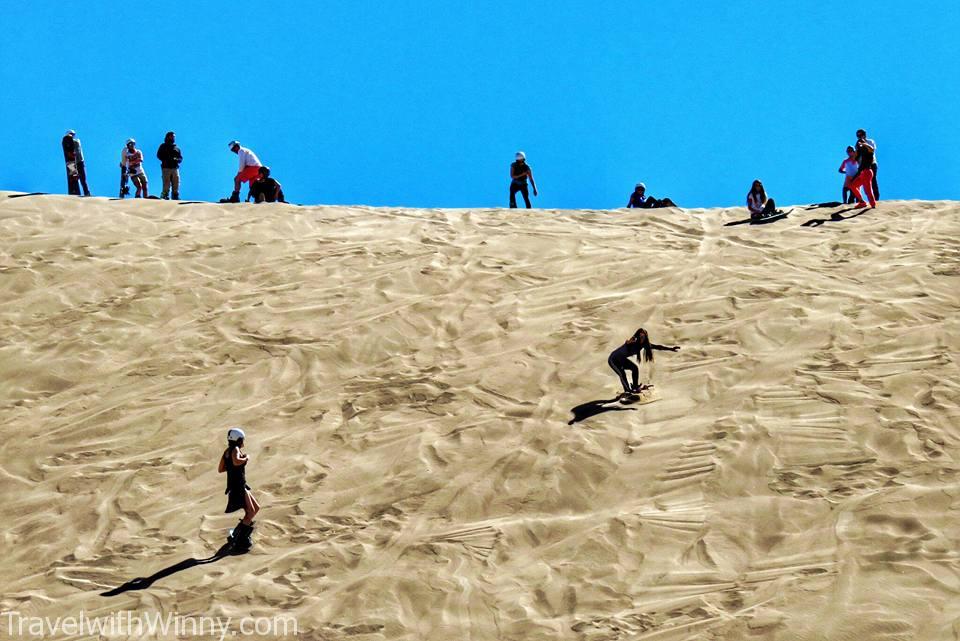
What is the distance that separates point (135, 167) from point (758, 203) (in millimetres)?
11316

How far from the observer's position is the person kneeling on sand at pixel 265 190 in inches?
993

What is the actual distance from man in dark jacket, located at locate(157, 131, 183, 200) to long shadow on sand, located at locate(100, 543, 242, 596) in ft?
40.0

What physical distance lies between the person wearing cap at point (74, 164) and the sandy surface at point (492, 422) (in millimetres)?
2009

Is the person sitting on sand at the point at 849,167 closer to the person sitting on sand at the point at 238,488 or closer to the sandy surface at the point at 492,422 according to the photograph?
the sandy surface at the point at 492,422

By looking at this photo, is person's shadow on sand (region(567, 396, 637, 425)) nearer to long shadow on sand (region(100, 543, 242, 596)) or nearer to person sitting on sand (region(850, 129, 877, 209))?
long shadow on sand (region(100, 543, 242, 596))

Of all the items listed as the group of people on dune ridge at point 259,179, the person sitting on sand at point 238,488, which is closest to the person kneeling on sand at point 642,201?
the group of people on dune ridge at point 259,179

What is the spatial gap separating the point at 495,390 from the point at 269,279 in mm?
5415

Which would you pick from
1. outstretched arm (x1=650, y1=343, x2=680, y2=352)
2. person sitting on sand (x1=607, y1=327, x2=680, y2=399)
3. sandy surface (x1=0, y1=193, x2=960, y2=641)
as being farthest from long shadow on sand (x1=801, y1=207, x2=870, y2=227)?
person sitting on sand (x1=607, y1=327, x2=680, y2=399)

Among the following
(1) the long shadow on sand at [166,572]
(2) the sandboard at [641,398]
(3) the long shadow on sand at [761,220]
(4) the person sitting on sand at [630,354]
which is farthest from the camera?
(3) the long shadow on sand at [761,220]

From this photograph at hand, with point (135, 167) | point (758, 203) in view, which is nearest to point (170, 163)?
point (135, 167)

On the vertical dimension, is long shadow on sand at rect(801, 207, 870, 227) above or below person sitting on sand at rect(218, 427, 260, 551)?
above

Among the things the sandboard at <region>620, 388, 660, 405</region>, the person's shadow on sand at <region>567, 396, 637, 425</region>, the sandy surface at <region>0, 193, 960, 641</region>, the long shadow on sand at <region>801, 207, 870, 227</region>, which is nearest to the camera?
the sandy surface at <region>0, 193, 960, 641</region>

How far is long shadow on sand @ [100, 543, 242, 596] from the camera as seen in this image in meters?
13.4

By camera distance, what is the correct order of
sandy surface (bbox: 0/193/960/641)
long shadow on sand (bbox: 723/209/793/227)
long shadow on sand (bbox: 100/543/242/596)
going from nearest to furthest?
sandy surface (bbox: 0/193/960/641) → long shadow on sand (bbox: 100/543/242/596) → long shadow on sand (bbox: 723/209/793/227)
